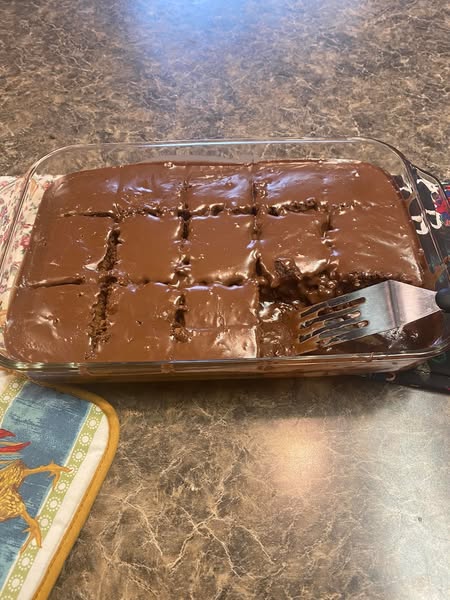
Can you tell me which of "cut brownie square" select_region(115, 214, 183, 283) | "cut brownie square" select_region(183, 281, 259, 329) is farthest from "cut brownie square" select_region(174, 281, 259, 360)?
"cut brownie square" select_region(115, 214, 183, 283)

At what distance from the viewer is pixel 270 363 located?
137 centimetres

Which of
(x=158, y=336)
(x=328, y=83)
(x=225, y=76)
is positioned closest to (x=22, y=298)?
(x=158, y=336)

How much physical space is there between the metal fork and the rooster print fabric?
26.7 inches

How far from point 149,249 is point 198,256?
0.16 metres

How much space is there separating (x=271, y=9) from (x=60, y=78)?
113 cm

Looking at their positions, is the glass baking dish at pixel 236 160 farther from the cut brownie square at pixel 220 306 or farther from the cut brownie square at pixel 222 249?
the cut brownie square at pixel 222 249

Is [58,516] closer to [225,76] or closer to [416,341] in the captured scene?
[416,341]

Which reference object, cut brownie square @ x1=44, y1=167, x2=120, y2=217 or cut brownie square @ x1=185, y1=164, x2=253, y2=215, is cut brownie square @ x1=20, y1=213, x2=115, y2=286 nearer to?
cut brownie square @ x1=44, y1=167, x2=120, y2=217

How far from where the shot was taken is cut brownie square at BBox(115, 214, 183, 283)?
5.19 feet

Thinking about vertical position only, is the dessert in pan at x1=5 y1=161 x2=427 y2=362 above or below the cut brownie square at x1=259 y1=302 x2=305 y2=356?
above

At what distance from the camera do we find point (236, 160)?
1925 millimetres

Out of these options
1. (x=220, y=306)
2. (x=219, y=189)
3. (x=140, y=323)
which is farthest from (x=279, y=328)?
(x=219, y=189)

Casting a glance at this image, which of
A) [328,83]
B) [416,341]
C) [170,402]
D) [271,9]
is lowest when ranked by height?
[170,402]

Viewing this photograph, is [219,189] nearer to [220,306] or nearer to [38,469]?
[220,306]
